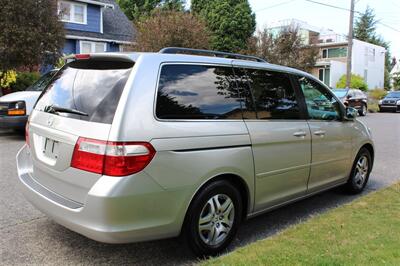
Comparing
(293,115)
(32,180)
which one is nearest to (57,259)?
(32,180)

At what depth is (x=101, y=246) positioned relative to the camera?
4098 millimetres

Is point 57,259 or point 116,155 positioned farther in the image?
point 57,259

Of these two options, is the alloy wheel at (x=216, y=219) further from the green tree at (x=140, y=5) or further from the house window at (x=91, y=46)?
the green tree at (x=140, y=5)

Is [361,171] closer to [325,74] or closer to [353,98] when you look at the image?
[353,98]

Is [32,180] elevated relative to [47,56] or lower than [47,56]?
lower

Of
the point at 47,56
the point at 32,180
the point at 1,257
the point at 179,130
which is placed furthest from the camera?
the point at 47,56

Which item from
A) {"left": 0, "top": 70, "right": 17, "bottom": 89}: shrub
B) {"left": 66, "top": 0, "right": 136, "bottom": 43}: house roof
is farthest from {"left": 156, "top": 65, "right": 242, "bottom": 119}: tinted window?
{"left": 66, "top": 0, "right": 136, "bottom": 43}: house roof

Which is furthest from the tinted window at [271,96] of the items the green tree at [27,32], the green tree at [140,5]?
the green tree at [140,5]

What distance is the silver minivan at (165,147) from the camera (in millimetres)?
3266

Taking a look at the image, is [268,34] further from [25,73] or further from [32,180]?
[32,180]

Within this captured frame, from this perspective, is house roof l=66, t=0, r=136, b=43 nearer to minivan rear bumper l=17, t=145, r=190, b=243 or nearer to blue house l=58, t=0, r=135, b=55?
blue house l=58, t=0, r=135, b=55

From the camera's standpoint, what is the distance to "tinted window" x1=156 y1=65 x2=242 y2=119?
3.59 meters

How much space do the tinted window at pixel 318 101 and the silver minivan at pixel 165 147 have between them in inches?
13.4

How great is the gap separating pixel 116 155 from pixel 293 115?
241 cm
